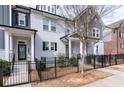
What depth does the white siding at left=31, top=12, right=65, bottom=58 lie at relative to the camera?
13789 mm

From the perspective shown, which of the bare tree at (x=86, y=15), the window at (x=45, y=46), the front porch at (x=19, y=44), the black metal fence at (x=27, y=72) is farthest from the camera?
the window at (x=45, y=46)

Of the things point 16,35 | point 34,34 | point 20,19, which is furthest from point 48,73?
point 20,19

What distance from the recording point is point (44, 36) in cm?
1443

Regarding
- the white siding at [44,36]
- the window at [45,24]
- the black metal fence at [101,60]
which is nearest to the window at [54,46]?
the white siding at [44,36]

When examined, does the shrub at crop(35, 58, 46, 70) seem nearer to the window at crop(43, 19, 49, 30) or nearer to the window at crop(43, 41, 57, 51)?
the window at crop(43, 41, 57, 51)

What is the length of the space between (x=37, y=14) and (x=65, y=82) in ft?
25.4

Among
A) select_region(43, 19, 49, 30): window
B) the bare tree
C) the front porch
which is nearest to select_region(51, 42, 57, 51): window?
select_region(43, 19, 49, 30): window

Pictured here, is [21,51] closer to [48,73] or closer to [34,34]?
[34,34]

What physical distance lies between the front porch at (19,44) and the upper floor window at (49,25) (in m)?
1.81

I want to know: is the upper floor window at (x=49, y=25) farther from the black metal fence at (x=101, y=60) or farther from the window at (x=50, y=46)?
the black metal fence at (x=101, y=60)

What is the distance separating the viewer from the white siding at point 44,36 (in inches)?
543

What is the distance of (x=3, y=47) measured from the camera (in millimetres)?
11891
